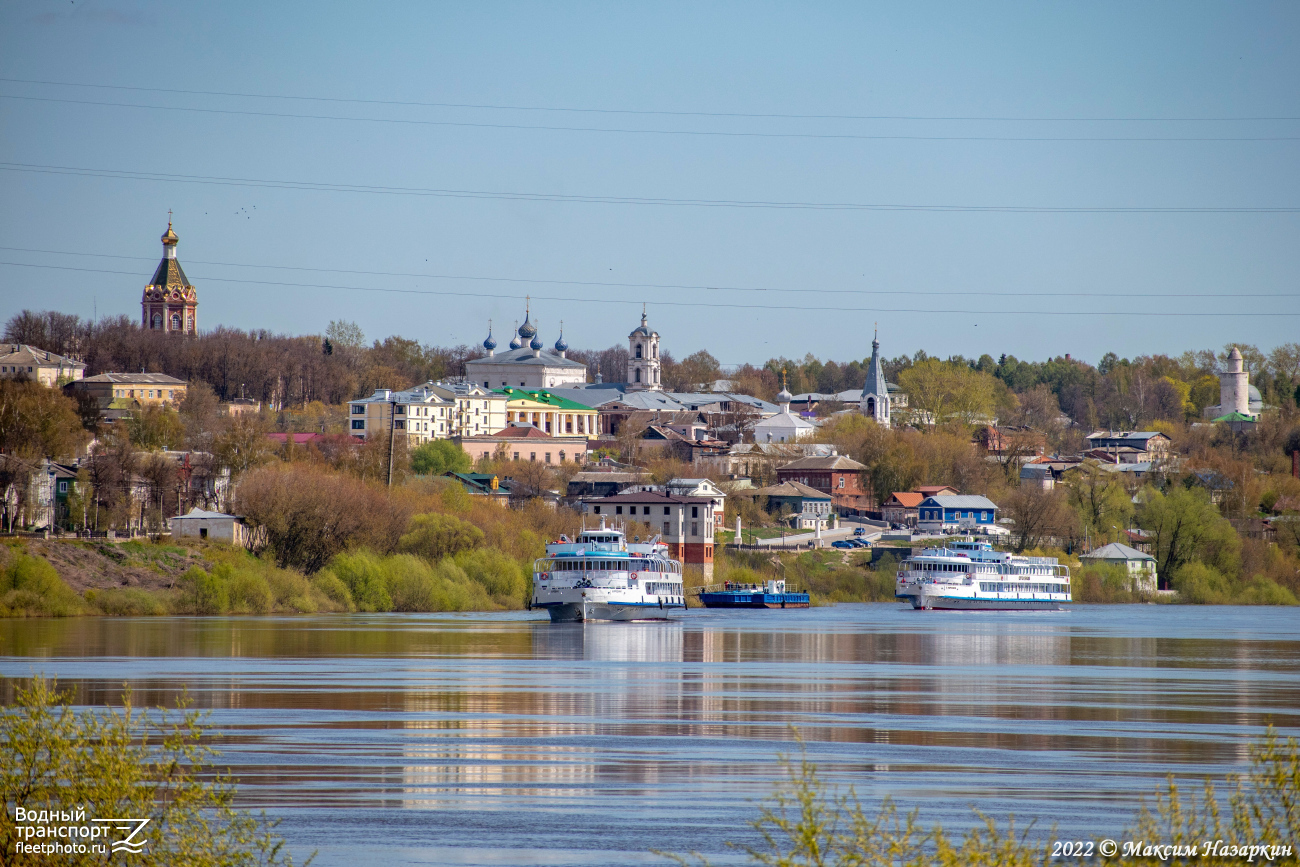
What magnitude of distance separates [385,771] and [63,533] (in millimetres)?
49057

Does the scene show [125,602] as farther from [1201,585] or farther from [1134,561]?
[1201,585]

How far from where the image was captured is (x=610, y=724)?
88.6ft

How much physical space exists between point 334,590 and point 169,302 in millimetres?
128772

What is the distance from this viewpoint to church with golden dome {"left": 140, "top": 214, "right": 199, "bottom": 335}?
7239 inches

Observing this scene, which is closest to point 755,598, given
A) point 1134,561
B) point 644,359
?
point 1134,561

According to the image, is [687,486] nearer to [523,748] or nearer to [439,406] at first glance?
[439,406]

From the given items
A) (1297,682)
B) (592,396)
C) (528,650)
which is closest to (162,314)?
(592,396)

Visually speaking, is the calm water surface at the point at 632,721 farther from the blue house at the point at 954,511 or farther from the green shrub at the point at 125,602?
the blue house at the point at 954,511

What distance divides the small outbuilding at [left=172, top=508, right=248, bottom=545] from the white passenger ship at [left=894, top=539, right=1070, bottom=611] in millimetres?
32275

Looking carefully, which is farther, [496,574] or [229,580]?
[496,574]

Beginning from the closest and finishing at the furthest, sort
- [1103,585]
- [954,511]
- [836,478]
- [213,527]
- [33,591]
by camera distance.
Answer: [33,591] → [213,527] → [1103,585] → [954,511] → [836,478]

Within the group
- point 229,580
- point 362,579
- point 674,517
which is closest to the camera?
point 229,580

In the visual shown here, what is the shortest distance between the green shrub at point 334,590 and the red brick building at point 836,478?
5611cm

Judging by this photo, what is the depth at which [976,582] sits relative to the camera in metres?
81.9
